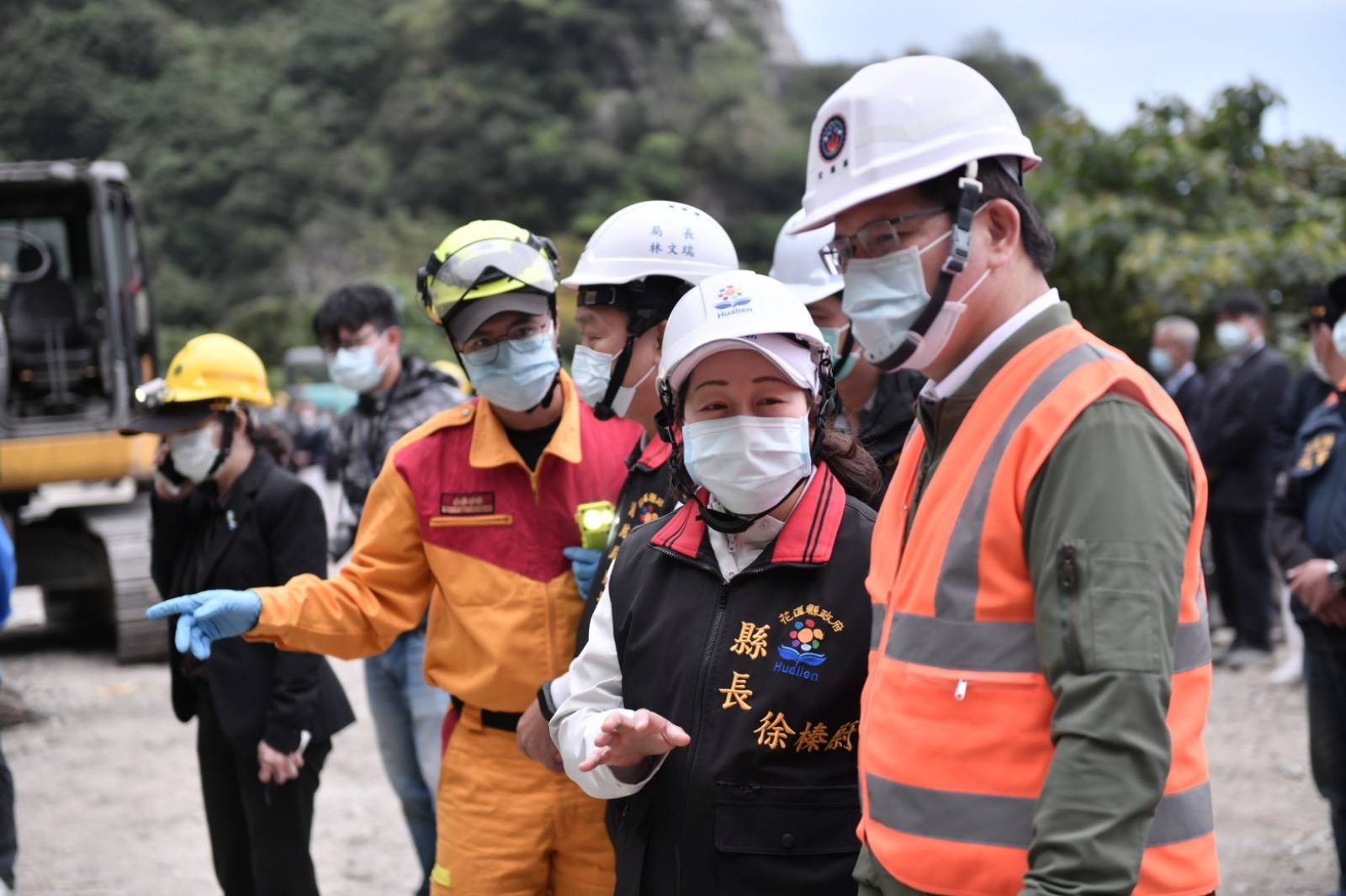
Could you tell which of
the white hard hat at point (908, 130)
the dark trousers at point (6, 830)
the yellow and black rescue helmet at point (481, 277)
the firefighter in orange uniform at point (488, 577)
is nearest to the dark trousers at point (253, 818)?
the dark trousers at point (6, 830)

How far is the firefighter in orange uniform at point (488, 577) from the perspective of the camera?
123 inches

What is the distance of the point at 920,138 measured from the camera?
1.84m

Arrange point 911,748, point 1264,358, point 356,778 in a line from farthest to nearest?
point 1264,358
point 356,778
point 911,748

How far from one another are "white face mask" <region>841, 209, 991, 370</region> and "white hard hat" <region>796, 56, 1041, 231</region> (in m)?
0.09

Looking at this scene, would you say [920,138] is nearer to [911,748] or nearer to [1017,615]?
[1017,615]

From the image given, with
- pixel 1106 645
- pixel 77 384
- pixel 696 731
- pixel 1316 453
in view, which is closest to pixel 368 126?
pixel 77 384

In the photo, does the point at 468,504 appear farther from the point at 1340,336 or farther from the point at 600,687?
the point at 1340,336

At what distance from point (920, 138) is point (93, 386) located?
36.2 feet

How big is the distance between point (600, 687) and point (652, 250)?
3.64 feet

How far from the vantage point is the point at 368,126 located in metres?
64.4

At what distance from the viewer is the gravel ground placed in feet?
18.9

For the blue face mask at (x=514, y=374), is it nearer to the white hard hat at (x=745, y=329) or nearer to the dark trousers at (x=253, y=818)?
the white hard hat at (x=745, y=329)

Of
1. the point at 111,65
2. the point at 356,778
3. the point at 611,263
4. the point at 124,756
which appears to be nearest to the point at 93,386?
the point at 124,756

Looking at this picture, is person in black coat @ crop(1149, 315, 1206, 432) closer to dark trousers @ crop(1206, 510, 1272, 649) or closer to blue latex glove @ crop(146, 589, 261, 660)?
dark trousers @ crop(1206, 510, 1272, 649)
